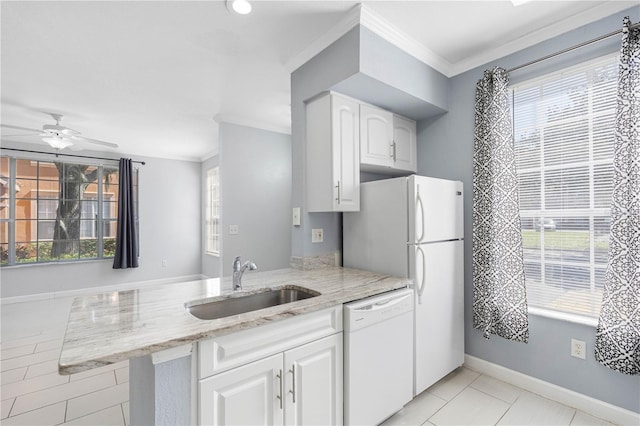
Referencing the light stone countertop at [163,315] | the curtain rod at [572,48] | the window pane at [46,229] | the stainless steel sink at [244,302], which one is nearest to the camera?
the light stone countertop at [163,315]

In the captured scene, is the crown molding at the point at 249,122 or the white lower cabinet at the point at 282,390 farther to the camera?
the crown molding at the point at 249,122

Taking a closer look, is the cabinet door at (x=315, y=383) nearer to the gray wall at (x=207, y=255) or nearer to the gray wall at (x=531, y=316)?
the gray wall at (x=531, y=316)

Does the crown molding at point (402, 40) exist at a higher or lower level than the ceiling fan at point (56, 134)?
Result: higher

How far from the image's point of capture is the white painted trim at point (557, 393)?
1.85m

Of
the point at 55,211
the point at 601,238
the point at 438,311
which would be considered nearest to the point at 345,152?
the point at 438,311

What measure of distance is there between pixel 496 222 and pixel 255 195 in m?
2.96

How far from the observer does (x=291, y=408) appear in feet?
4.75

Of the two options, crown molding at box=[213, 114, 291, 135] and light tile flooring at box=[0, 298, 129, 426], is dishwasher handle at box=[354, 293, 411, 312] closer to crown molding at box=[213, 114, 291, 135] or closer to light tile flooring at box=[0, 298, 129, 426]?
light tile flooring at box=[0, 298, 129, 426]

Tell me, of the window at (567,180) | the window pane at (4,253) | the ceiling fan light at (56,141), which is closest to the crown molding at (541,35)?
the window at (567,180)

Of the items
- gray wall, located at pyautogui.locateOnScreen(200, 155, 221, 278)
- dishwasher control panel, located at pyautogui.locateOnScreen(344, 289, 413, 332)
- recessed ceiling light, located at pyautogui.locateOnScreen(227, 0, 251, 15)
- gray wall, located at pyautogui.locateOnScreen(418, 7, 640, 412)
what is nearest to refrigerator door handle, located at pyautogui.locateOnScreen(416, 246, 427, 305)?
dishwasher control panel, located at pyautogui.locateOnScreen(344, 289, 413, 332)

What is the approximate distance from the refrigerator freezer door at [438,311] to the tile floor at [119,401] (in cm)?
14

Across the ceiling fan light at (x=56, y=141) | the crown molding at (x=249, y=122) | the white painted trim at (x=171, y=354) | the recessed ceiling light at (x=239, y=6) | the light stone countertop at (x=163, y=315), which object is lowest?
the white painted trim at (x=171, y=354)

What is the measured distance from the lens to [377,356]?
181 cm

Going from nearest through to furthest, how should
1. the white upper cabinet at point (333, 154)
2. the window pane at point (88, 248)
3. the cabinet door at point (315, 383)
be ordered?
the cabinet door at point (315, 383)
the white upper cabinet at point (333, 154)
the window pane at point (88, 248)
